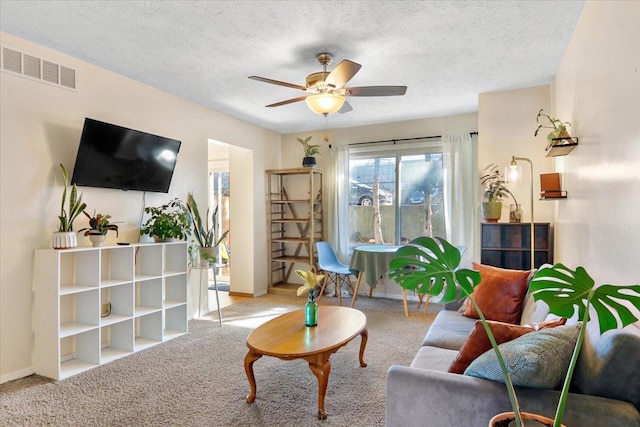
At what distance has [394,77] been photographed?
11.7 ft

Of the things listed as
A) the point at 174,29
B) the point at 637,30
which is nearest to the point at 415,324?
the point at 637,30

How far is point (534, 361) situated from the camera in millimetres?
1280

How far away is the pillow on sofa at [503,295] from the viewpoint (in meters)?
2.64

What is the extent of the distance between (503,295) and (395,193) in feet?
9.64

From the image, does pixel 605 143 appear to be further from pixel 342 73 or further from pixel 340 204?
pixel 340 204

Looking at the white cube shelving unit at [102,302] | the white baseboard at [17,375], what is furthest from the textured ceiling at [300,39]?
the white baseboard at [17,375]

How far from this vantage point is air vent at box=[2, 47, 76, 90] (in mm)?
2703

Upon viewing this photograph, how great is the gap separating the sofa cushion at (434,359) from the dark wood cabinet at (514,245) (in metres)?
1.75

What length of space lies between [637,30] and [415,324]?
3.27 meters

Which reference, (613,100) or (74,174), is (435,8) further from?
(74,174)

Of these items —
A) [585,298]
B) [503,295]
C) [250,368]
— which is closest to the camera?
[585,298]

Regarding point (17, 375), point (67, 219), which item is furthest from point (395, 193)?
point (17, 375)

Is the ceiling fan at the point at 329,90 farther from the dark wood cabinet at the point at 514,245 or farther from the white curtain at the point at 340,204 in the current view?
the white curtain at the point at 340,204

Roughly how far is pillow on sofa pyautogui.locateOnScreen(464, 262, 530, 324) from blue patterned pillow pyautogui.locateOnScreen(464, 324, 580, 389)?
1.27 meters
